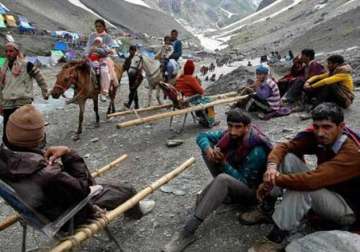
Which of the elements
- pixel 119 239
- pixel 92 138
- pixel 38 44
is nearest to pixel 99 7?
pixel 38 44

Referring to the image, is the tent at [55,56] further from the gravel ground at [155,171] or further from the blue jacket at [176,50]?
the blue jacket at [176,50]

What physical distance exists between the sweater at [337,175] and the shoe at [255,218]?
88cm

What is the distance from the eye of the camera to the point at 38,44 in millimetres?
33156

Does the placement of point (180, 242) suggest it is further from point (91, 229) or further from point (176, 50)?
point (176, 50)

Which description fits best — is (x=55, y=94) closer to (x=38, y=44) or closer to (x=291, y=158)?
(x=291, y=158)

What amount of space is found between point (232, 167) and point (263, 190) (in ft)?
1.97

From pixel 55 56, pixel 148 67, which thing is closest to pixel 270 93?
pixel 148 67

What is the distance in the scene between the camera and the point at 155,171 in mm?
7203

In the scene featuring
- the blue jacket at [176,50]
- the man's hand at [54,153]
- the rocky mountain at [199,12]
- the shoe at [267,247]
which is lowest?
the shoe at [267,247]

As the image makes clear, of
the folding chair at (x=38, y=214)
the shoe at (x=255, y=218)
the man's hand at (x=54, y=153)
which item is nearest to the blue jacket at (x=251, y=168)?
the shoe at (x=255, y=218)

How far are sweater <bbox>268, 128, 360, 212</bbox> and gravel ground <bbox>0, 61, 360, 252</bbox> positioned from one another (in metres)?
1.00

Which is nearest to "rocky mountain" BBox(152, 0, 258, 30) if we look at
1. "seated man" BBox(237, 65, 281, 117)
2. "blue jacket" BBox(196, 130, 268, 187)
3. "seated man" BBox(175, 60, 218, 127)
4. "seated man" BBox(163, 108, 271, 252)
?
"seated man" BBox(237, 65, 281, 117)

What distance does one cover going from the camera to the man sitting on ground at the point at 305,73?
9320 millimetres

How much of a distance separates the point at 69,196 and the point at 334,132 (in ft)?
7.60
